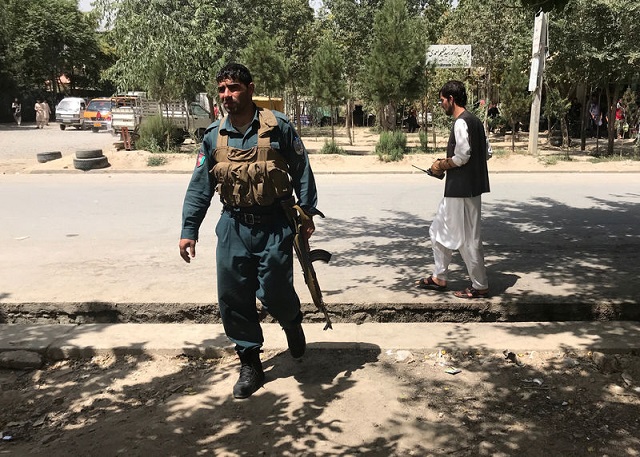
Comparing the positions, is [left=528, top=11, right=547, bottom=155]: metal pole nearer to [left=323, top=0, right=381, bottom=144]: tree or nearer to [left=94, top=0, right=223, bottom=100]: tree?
[left=94, top=0, right=223, bottom=100]: tree

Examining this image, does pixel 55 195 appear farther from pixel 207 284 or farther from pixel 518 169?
pixel 518 169

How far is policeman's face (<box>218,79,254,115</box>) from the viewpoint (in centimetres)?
299

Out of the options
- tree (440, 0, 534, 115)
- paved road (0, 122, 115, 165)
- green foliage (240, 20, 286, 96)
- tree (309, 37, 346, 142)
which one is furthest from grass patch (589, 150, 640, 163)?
paved road (0, 122, 115, 165)

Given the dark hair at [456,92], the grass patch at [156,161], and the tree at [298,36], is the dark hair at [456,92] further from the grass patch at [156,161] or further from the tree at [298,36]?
the tree at [298,36]

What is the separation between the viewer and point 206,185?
3193mm

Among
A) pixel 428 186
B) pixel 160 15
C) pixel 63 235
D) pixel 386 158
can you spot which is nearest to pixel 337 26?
pixel 160 15

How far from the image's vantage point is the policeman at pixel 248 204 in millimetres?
2994

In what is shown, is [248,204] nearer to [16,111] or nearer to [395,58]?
[395,58]

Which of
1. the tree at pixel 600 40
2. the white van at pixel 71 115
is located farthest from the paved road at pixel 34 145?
the tree at pixel 600 40

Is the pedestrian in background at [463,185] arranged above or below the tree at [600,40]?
below

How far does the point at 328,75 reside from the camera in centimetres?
1688

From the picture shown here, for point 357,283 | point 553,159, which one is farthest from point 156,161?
point 357,283

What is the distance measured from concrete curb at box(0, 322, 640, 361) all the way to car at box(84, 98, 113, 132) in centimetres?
2669

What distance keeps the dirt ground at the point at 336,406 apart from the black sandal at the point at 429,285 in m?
0.99
